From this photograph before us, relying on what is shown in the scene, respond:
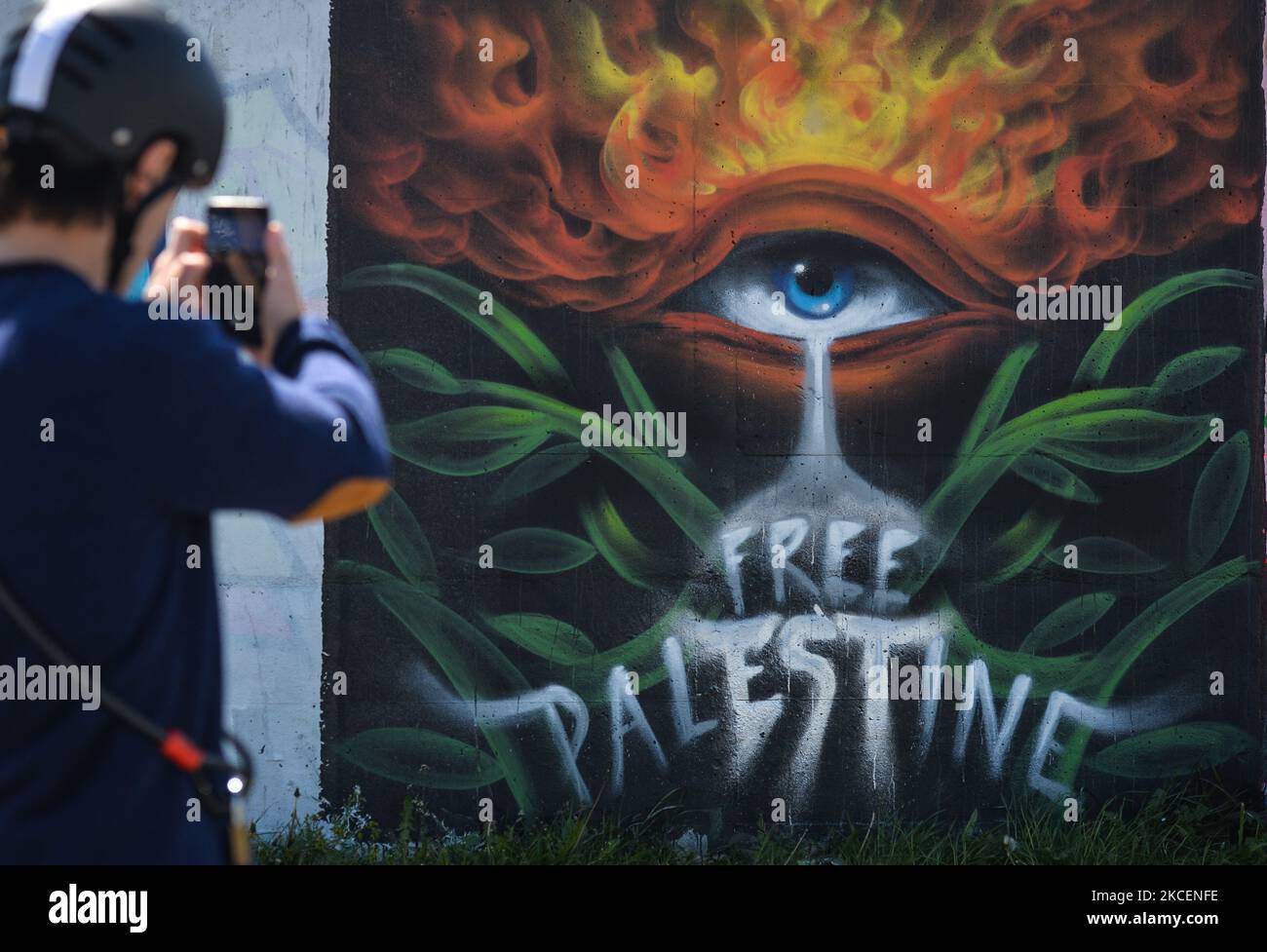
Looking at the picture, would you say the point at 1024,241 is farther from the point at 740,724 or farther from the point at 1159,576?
the point at 740,724

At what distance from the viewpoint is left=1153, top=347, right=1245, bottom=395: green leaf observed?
4926 millimetres

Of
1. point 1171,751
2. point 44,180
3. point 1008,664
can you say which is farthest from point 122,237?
point 1171,751

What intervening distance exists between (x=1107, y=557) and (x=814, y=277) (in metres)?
1.57

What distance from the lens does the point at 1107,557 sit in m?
4.91

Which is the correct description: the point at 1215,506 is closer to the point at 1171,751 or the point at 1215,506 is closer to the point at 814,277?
the point at 1171,751

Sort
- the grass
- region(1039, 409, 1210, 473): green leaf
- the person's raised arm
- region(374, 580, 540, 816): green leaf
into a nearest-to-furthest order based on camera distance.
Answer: the person's raised arm < the grass < region(374, 580, 540, 816): green leaf < region(1039, 409, 1210, 473): green leaf

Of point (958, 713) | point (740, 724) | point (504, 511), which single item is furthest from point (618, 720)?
point (958, 713)

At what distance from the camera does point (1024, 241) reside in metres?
4.95

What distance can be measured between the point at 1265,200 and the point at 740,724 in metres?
2.88

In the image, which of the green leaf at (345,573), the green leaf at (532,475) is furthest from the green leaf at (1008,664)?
the green leaf at (345,573)

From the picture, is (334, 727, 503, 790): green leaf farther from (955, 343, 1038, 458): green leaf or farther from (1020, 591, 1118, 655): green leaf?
(955, 343, 1038, 458): green leaf

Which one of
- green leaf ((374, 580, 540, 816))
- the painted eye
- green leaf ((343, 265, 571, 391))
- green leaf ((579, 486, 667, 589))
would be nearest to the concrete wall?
green leaf ((343, 265, 571, 391))

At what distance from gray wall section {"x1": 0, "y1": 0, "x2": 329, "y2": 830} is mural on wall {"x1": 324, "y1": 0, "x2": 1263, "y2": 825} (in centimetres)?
10

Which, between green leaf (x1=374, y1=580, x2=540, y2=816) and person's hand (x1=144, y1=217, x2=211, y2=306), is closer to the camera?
person's hand (x1=144, y1=217, x2=211, y2=306)
